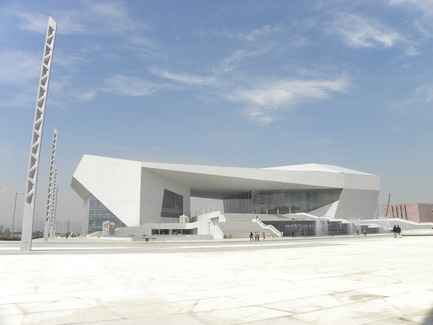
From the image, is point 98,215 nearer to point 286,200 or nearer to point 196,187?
point 196,187

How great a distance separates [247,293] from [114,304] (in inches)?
78.6

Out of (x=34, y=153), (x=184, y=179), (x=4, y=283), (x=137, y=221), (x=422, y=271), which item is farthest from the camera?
(x=184, y=179)

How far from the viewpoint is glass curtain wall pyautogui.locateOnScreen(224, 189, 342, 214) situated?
75250 mm

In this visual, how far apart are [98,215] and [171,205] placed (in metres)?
14.1

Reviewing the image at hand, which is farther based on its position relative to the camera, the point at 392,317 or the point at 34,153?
the point at 34,153

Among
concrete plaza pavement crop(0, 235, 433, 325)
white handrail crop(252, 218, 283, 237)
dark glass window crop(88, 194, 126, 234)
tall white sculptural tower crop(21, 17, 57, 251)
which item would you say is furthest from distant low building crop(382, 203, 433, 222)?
concrete plaza pavement crop(0, 235, 433, 325)

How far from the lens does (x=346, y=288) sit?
19.1ft

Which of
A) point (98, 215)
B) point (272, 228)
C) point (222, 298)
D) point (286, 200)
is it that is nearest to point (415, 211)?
point (286, 200)

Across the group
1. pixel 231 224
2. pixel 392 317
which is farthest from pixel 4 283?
pixel 231 224

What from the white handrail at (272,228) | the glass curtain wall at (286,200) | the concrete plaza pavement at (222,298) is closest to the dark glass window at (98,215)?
the white handrail at (272,228)

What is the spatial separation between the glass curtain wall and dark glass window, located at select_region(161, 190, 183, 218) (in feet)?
63.3

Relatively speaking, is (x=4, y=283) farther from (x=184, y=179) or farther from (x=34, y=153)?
(x=184, y=179)

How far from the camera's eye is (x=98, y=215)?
65312 millimetres

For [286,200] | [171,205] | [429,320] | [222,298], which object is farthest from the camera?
[286,200]
